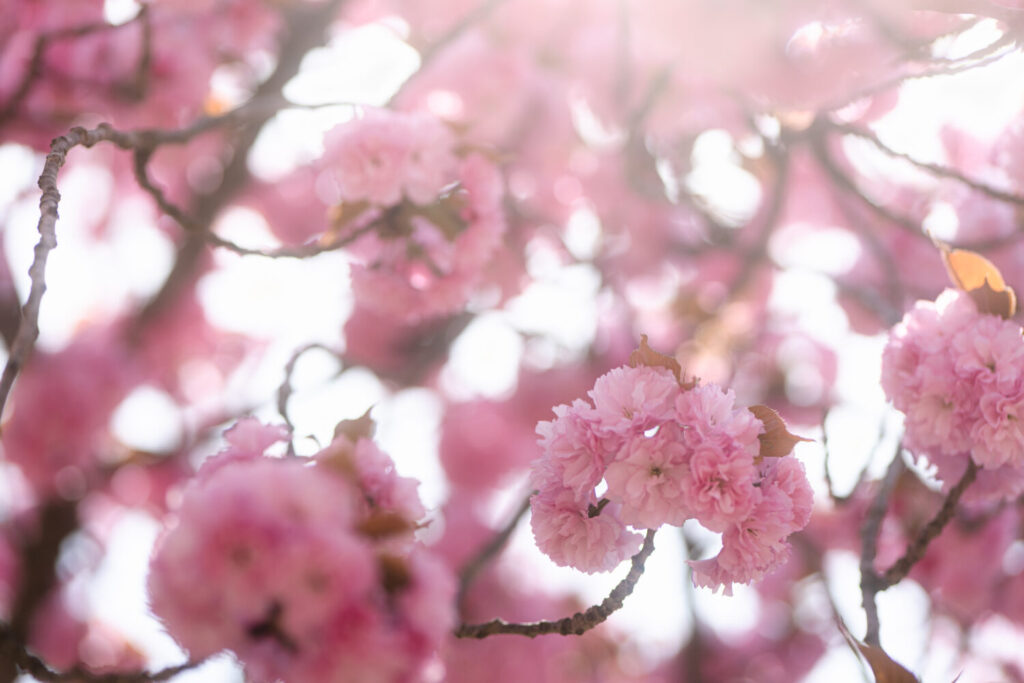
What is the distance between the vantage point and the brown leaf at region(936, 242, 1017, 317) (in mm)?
1220

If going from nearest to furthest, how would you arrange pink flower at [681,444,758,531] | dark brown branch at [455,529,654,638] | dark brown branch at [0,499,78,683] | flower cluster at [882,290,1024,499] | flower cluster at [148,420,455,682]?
flower cluster at [148,420,455,682]
pink flower at [681,444,758,531]
dark brown branch at [455,529,654,638]
flower cluster at [882,290,1024,499]
dark brown branch at [0,499,78,683]

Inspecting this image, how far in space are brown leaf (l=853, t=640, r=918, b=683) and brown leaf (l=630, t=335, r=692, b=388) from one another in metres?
0.49

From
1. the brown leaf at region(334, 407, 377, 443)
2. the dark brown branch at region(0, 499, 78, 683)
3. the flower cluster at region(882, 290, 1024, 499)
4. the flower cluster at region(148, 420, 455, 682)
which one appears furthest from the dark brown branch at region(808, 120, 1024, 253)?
the dark brown branch at region(0, 499, 78, 683)

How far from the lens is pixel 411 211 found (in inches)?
58.7

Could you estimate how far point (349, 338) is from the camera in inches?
137

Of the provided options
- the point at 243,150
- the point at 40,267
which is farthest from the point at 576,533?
the point at 243,150

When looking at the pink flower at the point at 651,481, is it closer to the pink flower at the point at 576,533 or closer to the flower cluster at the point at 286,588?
the pink flower at the point at 576,533

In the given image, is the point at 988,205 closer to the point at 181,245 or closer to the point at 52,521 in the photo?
the point at 181,245

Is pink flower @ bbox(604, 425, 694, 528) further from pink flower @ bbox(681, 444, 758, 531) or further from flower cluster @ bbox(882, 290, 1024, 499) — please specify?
flower cluster @ bbox(882, 290, 1024, 499)

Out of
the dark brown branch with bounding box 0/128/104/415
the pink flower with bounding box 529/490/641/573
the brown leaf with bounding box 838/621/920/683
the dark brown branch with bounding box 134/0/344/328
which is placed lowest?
the dark brown branch with bounding box 134/0/344/328

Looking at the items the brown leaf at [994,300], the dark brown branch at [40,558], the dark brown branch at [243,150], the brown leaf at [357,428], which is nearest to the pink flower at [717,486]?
the brown leaf at [357,428]

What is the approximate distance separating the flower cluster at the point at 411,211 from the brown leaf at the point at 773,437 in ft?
2.37

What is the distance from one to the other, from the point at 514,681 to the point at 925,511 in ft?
5.36

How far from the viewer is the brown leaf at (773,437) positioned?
38.3 inches
